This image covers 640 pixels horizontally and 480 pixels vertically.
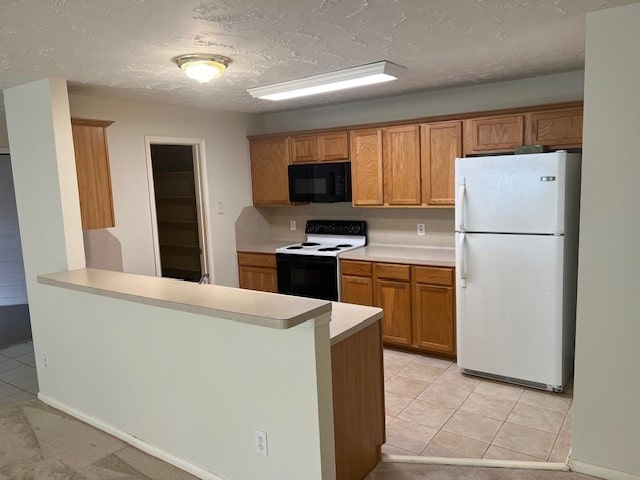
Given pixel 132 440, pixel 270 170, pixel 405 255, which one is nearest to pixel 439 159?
pixel 405 255

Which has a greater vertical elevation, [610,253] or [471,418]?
[610,253]

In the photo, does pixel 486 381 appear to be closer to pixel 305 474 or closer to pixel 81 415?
pixel 305 474

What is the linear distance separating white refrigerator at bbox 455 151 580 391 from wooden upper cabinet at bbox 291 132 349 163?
1363 mm

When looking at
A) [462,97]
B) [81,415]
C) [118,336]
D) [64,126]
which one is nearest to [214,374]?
[118,336]

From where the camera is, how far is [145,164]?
4.12 m

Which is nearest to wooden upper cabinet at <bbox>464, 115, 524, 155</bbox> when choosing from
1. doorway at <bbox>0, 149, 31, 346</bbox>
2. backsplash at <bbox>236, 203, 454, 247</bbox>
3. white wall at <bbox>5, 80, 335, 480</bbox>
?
backsplash at <bbox>236, 203, 454, 247</bbox>

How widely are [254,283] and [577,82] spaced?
331 centimetres

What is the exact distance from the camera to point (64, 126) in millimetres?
3039

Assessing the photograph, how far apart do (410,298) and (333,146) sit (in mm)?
1600

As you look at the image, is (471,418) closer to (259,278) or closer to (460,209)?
(460,209)

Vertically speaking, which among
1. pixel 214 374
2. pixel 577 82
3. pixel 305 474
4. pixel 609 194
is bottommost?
pixel 305 474

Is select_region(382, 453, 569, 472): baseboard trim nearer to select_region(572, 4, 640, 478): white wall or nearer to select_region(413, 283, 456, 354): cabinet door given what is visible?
select_region(572, 4, 640, 478): white wall

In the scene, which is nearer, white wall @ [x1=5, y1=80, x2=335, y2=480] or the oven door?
white wall @ [x1=5, y1=80, x2=335, y2=480]

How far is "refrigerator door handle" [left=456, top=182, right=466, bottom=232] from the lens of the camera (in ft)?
11.2
